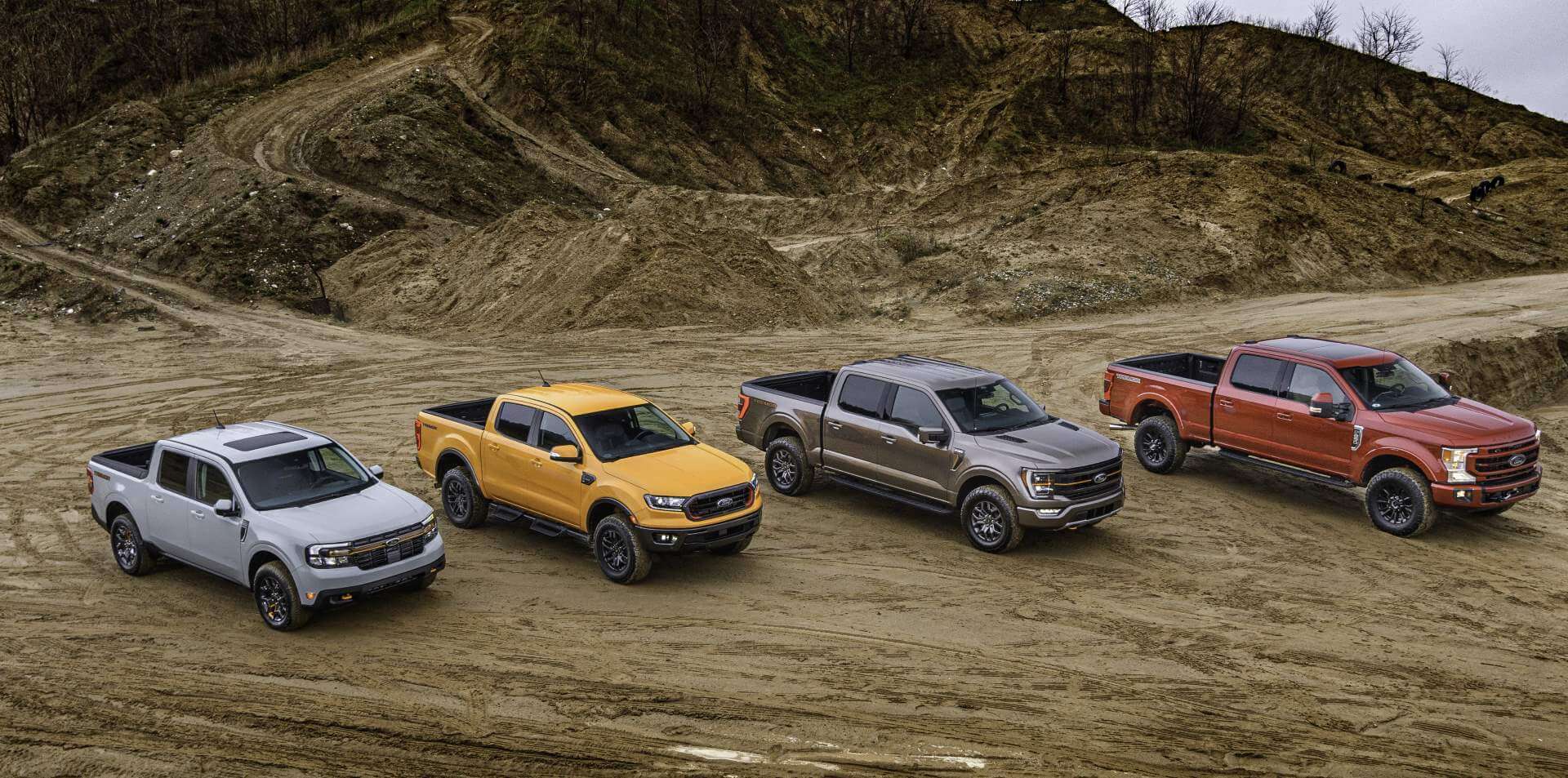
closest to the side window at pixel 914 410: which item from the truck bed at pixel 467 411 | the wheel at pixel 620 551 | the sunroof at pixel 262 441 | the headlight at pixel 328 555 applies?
the wheel at pixel 620 551

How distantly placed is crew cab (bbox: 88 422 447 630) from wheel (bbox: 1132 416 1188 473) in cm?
1060

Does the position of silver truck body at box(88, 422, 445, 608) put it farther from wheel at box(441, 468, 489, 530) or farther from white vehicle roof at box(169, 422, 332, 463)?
wheel at box(441, 468, 489, 530)

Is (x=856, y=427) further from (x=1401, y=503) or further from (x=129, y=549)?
(x=129, y=549)

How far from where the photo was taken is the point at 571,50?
58.2 metres

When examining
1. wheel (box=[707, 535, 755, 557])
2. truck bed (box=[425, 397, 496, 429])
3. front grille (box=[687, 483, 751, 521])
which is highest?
truck bed (box=[425, 397, 496, 429])

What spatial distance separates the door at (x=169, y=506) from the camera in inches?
429

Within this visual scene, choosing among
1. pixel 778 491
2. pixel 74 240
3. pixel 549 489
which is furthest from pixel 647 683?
pixel 74 240

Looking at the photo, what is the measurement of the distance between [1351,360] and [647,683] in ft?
34.6

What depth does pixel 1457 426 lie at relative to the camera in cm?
1325

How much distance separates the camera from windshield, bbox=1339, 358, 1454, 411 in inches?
552

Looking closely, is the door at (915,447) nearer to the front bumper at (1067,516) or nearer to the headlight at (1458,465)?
the front bumper at (1067,516)

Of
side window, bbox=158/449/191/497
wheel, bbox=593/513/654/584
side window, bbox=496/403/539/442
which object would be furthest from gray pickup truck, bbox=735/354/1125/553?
side window, bbox=158/449/191/497

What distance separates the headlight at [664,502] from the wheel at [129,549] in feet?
17.4

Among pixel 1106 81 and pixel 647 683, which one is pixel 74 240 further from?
pixel 1106 81
